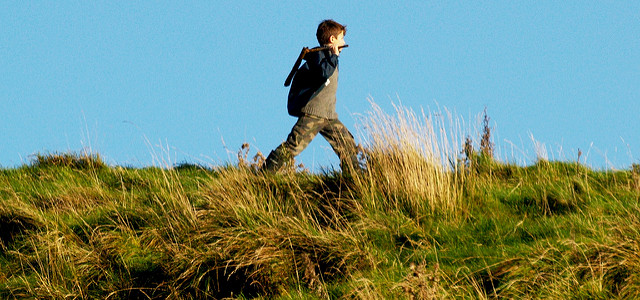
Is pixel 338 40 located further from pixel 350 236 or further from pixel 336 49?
pixel 350 236

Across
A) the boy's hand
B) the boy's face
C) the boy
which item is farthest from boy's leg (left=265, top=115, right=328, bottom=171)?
the boy's face

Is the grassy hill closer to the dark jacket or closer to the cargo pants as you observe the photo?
the cargo pants

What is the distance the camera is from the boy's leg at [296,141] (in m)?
8.30

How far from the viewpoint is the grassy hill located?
4.78 meters

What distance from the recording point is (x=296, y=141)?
834 cm

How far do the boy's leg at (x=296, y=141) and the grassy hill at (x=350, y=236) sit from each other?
0.62 metres

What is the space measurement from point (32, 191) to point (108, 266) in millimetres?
3304

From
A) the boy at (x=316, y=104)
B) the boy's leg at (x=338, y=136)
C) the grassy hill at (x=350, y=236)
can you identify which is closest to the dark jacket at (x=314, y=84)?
the boy at (x=316, y=104)

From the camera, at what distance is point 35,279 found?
5.77 metres

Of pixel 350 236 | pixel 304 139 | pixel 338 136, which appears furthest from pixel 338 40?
pixel 350 236

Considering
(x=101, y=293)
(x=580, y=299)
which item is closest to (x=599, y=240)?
(x=580, y=299)

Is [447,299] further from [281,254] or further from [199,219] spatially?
[199,219]

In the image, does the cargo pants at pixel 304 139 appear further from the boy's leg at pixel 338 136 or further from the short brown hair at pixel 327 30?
the short brown hair at pixel 327 30

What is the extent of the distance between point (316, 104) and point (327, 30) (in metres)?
0.92
